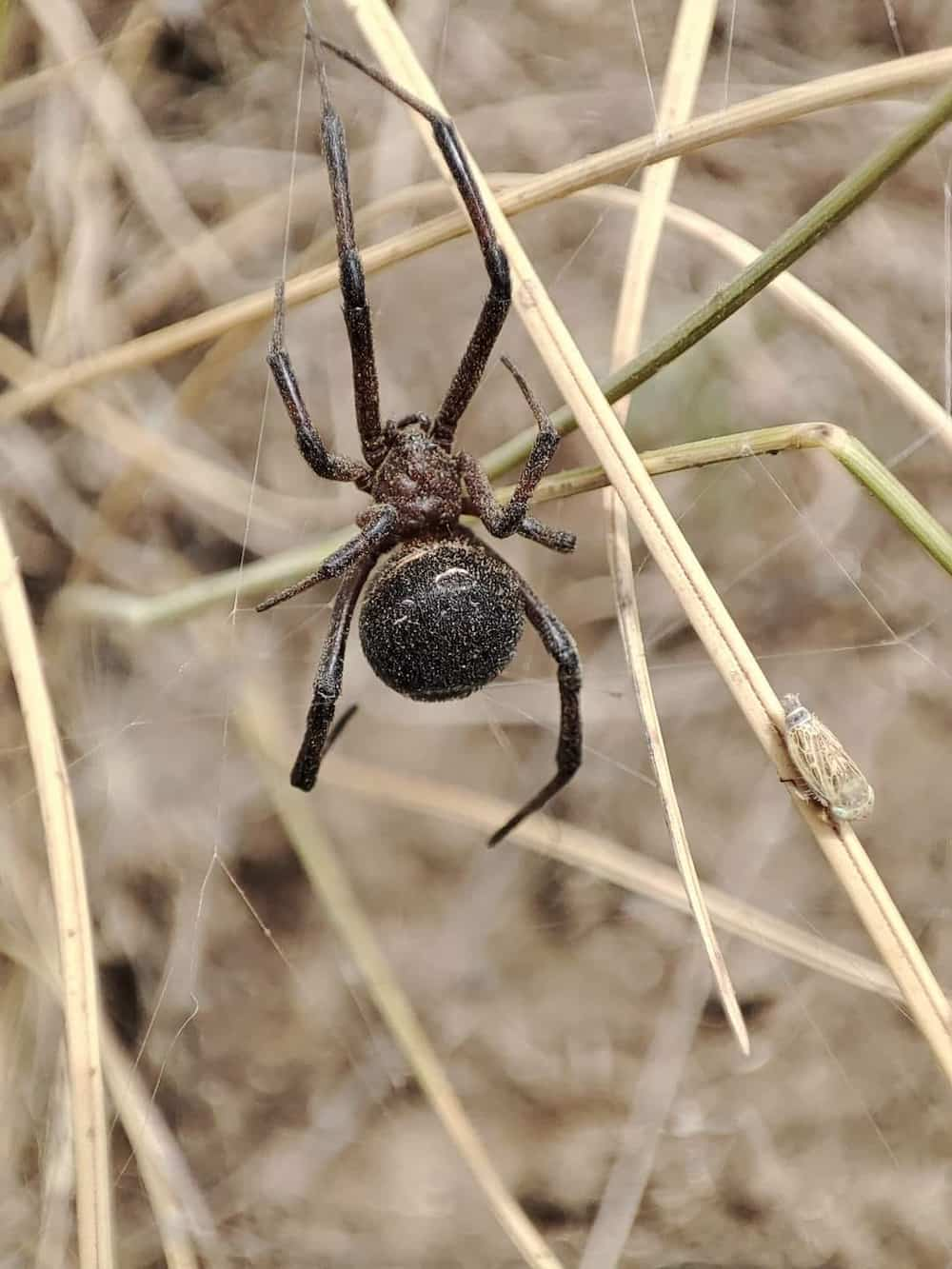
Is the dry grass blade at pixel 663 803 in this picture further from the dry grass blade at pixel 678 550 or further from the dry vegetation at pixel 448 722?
the dry grass blade at pixel 678 550

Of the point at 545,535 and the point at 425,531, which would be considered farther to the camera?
the point at 425,531

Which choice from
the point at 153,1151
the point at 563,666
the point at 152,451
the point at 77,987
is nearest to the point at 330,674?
the point at 563,666

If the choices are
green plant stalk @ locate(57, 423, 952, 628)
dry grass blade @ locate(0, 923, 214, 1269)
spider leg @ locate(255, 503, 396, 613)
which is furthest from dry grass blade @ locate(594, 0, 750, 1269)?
dry grass blade @ locate(0, 923, 214, 1269)

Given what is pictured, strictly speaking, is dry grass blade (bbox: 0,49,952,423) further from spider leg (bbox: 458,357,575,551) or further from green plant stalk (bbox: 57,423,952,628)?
green plant stalk (bbox: 57,423,952,628)

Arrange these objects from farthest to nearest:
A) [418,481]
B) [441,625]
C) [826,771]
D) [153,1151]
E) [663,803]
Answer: [153,1151], [418,481], [441,625], [663,803], [826,771]

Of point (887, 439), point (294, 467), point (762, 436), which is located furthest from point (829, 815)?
point (294, 467)

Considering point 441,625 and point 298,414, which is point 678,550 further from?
point 298,414

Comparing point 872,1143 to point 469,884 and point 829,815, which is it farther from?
point 829,815
